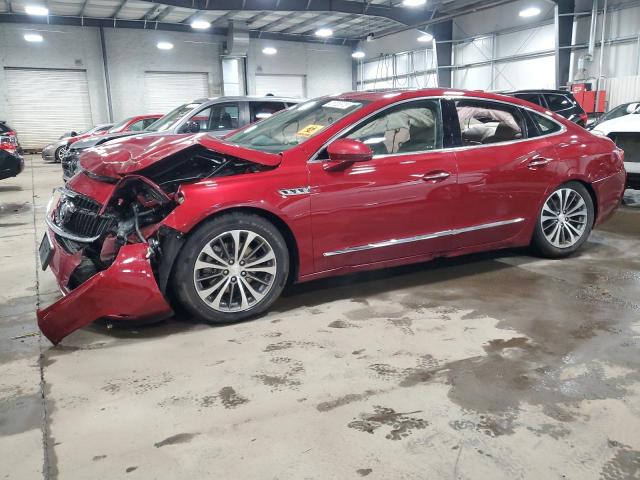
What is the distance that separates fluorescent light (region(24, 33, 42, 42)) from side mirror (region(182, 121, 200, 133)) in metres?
15.2

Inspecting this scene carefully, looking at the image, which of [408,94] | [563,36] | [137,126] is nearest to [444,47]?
[563,36]

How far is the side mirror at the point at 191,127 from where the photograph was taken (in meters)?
7.72

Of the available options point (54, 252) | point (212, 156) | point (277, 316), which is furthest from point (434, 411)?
point (54, 252)

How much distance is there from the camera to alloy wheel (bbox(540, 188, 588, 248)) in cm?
422

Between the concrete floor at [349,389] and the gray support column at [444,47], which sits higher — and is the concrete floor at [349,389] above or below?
below

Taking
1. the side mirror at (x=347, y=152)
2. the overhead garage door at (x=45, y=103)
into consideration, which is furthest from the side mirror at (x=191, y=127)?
the overhead garage door at (x=45, y=103)

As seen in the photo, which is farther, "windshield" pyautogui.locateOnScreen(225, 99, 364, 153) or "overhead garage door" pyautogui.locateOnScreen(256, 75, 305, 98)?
"overhead garage door" pyautogui.locateOnScreen(256, 75, 305, 98)

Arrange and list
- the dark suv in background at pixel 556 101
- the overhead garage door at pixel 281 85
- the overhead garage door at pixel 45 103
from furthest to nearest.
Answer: the overhead garage door at pixel 281 85
the overhead garage door at pixel 45 103
the dark suv in background at pixel 556 101

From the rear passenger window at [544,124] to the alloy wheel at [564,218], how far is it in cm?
49

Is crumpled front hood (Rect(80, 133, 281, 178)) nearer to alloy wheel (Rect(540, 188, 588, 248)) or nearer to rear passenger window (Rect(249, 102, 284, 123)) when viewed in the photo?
alloy wheel (Rect(540, 188, 588, 248))

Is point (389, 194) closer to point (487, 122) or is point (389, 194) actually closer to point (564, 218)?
point (487, 122)

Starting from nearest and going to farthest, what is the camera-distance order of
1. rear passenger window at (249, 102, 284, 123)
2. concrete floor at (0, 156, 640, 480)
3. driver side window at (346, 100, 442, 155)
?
concrete floor at (0, 156, 640, 480)
driver side window at (346, 100, 442, 155)
rear passenger window at (249, 102, 284, 123)

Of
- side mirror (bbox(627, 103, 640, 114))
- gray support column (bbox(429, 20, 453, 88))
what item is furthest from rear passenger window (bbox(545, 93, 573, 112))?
gray support column (bbox(429, 20, 453, 88))

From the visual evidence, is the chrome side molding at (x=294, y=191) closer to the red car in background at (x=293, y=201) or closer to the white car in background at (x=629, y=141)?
the red car in background at (x=293, y=201)
